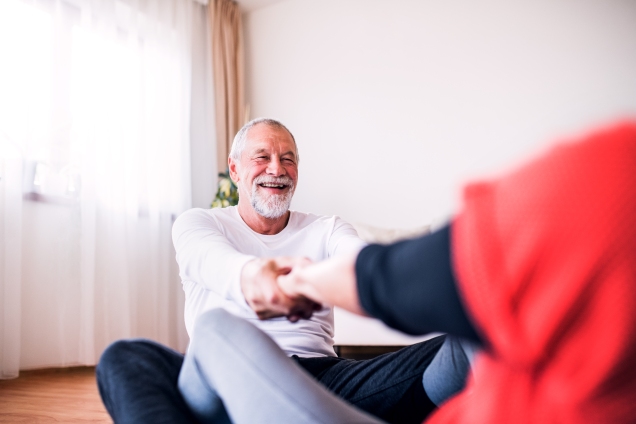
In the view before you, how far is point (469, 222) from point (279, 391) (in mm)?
339

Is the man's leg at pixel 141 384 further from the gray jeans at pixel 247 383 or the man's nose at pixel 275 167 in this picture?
the man's nose at pixel 275 167

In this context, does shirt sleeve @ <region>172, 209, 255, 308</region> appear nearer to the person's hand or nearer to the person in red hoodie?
the person's hand

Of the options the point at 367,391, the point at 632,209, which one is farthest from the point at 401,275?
the point at 367,391

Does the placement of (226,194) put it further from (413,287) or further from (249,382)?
(413,287)

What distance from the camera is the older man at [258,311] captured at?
0.76 m

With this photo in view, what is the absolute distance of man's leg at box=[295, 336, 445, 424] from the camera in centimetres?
103

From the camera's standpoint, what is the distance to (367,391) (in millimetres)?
1063

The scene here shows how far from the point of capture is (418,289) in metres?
0.43

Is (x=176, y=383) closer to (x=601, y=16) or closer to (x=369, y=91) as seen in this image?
(x=369, y=91)

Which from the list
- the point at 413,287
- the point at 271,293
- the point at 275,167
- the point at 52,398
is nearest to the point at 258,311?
the point at 271,293

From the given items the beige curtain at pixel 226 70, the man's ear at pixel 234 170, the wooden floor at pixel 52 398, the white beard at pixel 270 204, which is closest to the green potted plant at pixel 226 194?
the beige curtain at pixel 226 70

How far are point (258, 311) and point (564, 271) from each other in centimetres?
59

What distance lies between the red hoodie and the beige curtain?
12.2 feet

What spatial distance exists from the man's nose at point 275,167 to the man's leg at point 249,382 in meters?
0.91
